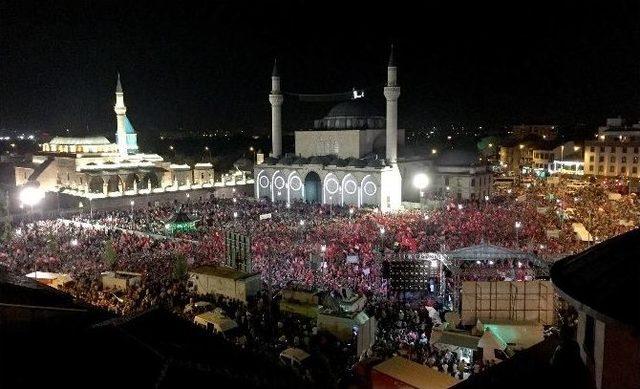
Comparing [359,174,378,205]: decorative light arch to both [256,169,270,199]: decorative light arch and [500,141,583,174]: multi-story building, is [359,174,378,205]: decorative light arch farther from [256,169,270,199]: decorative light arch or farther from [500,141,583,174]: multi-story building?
[500,141,583,174]: multi-story building

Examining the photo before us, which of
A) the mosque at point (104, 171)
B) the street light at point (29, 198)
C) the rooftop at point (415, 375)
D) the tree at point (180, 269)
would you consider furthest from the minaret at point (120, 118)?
the rooftop at point (415, 375)

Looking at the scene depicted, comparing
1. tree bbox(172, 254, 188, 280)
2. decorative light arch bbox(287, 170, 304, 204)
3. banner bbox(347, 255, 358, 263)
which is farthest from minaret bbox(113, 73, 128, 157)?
banner bbox(347, 255, 358, 263)

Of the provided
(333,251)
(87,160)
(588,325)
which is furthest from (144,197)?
(588,325)

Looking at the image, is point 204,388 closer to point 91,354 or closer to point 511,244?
point 91,354

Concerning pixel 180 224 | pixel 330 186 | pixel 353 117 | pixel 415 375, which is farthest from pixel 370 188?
pixel 415 375

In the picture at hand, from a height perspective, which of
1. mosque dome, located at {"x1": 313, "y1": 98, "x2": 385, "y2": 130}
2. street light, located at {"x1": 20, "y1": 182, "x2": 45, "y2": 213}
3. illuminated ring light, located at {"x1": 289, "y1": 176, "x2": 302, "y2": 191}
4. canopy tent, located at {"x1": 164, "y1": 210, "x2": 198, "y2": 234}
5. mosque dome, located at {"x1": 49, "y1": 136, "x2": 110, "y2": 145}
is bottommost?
→ canopy tent, located at {"x1": 164, "y1": 210, "x2": 198, "y2": 234}

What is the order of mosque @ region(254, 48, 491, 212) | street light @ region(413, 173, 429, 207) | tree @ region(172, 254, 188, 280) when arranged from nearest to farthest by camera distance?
1. tree @ region(172, 254, 188, 280)
2. mosque @ region(254, 48, 491, 212)
3. street light @ region(413, 173, 429, 207)
